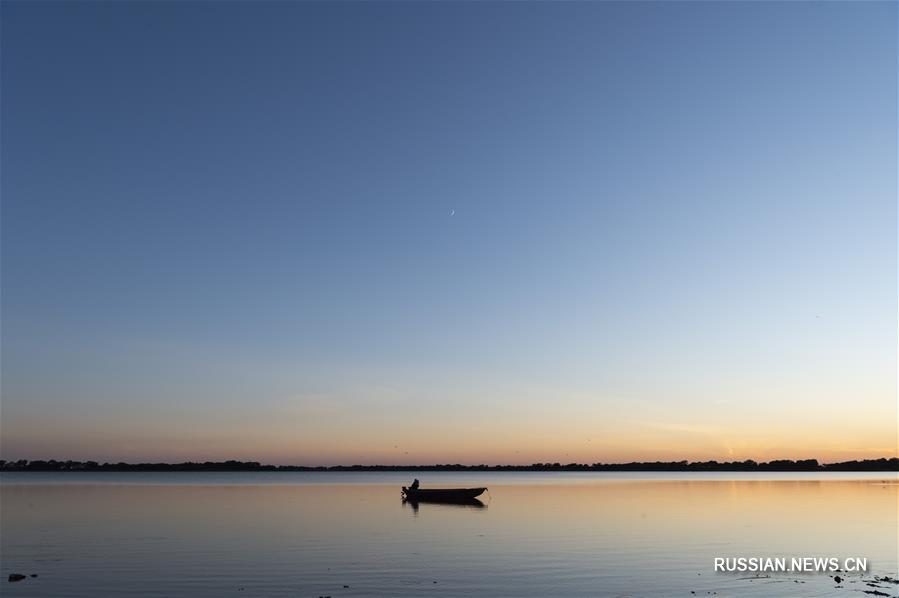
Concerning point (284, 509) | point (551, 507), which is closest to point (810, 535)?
point (551, 507)

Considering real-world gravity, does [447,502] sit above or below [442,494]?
below

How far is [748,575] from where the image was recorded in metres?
36.2

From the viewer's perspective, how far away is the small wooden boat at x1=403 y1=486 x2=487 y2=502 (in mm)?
93000

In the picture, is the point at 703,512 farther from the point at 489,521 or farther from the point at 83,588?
the point at 83,588

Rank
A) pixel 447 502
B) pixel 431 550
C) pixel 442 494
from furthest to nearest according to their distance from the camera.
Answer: pixel 442 494 < pixel 447 502 < pixel 431 550

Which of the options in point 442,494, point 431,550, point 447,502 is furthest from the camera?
point 442,494

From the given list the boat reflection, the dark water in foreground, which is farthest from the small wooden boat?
the dark water in foreground

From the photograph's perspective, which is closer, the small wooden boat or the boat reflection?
the boat reflection

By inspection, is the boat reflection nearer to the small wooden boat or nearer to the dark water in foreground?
the small wooden boat

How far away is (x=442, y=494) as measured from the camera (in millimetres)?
95375

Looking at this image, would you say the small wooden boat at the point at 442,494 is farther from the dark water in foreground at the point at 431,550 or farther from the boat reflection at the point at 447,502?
the dark water in foreground at the point at 431,550

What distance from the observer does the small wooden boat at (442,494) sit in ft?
305

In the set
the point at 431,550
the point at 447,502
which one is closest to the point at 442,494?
the point at 447,502

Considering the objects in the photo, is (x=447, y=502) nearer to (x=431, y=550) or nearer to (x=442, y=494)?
(x=442, y=494)
